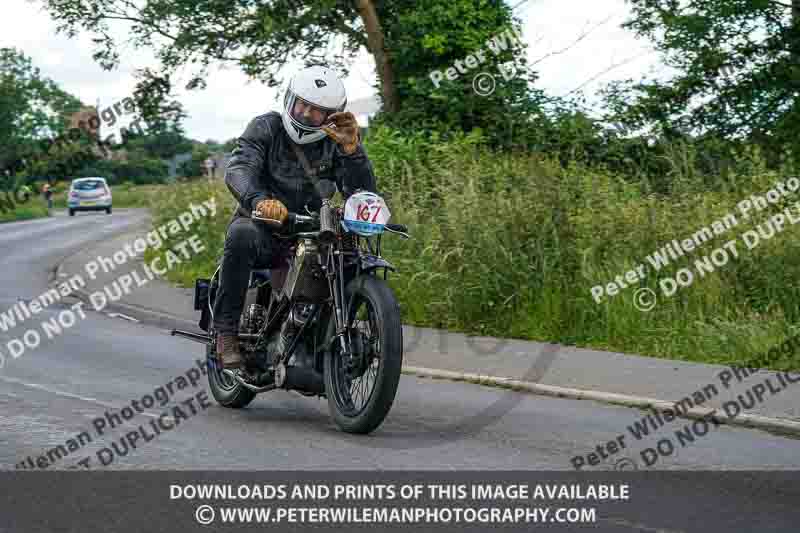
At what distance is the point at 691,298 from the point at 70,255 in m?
19.7

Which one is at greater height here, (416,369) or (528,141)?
(528,141)

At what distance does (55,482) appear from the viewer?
618 cm

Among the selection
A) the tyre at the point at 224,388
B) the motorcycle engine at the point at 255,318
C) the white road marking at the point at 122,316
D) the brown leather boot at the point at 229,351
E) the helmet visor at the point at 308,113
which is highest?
the helmet visor at the point at 308,113

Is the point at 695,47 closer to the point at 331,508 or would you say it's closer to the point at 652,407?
the point at 652,407

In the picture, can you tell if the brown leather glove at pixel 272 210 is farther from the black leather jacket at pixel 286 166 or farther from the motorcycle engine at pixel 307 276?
the black leather jacket at pixel 286 166

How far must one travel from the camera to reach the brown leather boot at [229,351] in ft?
26.2

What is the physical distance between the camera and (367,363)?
7074mm

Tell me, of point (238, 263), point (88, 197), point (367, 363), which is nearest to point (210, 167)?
point (238, 263)

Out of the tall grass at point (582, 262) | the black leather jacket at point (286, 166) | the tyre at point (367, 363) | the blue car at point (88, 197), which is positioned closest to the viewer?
the tyre at point (367, 363)

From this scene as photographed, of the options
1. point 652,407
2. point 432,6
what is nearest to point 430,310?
point 652,407

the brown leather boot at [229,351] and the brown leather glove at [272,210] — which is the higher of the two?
the brown leather glove at [272,210]

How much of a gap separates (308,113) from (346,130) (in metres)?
0.27

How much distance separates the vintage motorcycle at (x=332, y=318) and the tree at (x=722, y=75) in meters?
14.7

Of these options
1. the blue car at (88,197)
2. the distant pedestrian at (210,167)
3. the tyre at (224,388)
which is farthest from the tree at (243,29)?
the blue car at (88,197)
